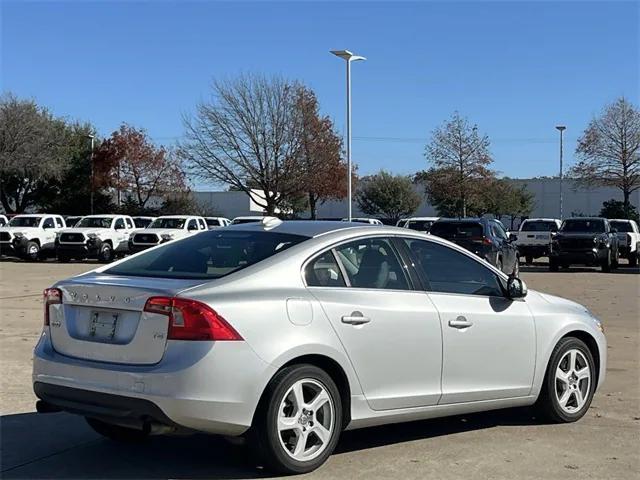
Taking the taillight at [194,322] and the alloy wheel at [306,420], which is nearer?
the taillight at [194,322]

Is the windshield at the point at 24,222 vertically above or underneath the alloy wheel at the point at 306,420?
above

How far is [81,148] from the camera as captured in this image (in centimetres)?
5216

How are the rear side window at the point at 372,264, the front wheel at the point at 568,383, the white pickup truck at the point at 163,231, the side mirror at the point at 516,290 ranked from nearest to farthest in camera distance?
the rear side window at the point at 372,264 < the side mirror at the point at 516,290 < the front wheel at the point at 568,383 < the white pickup truck at the point at 163,231

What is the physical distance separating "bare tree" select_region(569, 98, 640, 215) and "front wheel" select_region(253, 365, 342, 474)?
43185mm

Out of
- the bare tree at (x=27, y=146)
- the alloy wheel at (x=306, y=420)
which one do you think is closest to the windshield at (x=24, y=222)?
the bare tree at (x=27, y=146)

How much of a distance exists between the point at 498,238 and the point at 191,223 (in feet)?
48.4

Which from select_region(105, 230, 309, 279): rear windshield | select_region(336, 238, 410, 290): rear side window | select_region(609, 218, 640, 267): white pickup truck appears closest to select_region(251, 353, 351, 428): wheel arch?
select_region(336, 238, 410, 290): rear side window

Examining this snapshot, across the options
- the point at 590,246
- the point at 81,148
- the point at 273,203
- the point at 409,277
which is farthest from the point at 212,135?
the point at 409,277

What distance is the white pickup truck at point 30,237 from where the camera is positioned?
105ft

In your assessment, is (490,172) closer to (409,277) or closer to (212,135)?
(212,135)

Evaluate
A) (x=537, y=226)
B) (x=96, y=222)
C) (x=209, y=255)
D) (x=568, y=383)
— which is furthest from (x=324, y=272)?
(x=96, y=222)

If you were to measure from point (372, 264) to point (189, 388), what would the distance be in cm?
170

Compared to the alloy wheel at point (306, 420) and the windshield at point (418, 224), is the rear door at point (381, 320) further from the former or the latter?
the windshield at point (418, 224)

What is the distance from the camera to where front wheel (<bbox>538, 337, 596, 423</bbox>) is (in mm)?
6418
